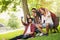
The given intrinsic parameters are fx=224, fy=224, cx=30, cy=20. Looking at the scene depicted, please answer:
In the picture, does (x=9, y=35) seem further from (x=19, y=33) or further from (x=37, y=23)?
(x=37, y=23)

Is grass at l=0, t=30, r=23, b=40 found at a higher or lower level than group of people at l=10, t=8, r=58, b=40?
lower

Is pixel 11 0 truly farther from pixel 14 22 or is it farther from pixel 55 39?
pixel 55 39

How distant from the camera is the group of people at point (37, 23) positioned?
2.20 meters

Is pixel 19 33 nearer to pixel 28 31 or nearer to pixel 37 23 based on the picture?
pixel 28 31

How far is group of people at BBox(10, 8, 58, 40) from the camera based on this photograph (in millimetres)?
2203

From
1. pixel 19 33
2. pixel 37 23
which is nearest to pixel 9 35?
pixel 19 33

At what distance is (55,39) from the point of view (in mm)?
2211

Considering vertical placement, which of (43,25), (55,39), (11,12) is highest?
(11,12)

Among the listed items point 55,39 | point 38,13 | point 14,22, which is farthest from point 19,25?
point 55,39

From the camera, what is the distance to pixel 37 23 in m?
2.21

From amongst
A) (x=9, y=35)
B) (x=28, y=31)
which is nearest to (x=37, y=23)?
(x=28, y=31)

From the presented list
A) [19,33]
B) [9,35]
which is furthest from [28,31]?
[9,35]

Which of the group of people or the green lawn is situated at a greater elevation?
the group of people

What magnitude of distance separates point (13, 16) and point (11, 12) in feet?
0.14
